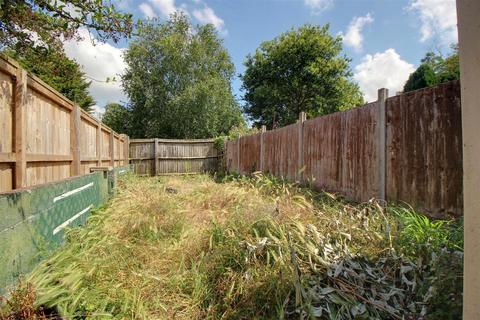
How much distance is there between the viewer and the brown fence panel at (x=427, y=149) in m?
2.71

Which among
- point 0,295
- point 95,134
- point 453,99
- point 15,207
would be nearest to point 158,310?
point 0,295

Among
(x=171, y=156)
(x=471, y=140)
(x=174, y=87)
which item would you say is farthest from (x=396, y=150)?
(x=174, y=87)

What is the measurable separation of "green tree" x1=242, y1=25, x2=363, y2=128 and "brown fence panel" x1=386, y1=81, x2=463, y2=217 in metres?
17.9

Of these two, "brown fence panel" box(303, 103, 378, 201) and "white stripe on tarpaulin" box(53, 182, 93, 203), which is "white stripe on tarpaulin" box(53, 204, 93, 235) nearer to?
"white stripe on tarpaulin" box(53, 182, 93, 203)

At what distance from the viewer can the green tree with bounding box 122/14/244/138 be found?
1758cm

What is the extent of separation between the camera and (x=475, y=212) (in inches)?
38.3

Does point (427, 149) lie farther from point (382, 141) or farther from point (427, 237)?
point (427, 237)

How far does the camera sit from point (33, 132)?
7.44 ft

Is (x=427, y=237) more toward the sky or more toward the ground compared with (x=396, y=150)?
more toward the ground

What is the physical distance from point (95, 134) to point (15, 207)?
3.59m

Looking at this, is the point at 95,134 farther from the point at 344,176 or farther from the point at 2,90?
the point at 344,176

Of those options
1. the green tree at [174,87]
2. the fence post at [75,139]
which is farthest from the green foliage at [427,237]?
the green tree at [174,87]

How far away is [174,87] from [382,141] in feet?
54.2

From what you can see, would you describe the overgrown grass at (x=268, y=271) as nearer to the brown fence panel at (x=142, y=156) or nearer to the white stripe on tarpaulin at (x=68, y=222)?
the white stripe on tarpaulin at (x=68, y=222)
